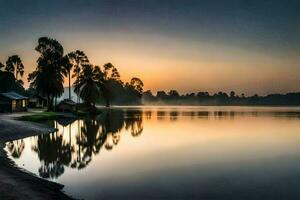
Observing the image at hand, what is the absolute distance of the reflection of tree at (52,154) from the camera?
90.6ft

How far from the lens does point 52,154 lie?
36719mm

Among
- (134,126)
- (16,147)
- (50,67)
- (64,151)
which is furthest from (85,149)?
(50,67)

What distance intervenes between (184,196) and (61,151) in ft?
72.6

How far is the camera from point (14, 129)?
5050 cm

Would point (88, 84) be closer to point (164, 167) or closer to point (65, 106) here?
point (65, 106)

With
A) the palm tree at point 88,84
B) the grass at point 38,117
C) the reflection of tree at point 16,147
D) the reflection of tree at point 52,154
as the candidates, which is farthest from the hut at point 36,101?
the reflection of tree at point 16,147

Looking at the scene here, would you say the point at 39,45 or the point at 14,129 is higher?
the point at 39,45

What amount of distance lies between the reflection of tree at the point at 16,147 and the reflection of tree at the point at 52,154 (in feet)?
5.03

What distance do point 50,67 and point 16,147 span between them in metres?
64.4

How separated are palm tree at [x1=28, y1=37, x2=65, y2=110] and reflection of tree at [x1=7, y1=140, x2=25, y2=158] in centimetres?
5525

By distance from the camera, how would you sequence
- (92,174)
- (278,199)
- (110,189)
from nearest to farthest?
1. (278,199)
2. (110,189)
3. (92,174)

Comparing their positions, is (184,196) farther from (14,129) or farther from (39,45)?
(39,45)

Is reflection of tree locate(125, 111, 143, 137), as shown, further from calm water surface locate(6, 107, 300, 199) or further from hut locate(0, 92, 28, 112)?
hut locate(0, 92, 28, 112)

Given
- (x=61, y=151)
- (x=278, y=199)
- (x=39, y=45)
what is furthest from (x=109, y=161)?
(x=39, y=45)
